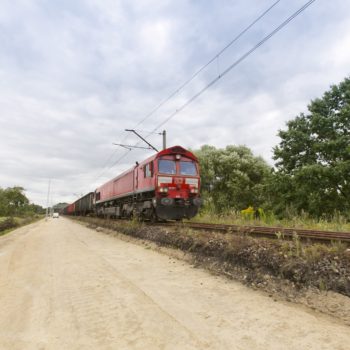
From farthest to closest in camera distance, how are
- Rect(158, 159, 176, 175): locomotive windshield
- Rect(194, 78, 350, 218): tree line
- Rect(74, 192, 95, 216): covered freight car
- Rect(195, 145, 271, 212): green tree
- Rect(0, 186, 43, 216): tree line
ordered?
Rect(0, 186, 43, 216): tree line → Rect(74, 192, 95, 216): covered freight car → Rect(195, 145, 271, 212): green tree → Rect(194, 78, 350, 218): tree line → Rect(158, 159, 176, 175): locomotive windshield

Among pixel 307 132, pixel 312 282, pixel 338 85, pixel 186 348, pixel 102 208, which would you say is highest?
pixel 338 85

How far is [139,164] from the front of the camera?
1695 cm

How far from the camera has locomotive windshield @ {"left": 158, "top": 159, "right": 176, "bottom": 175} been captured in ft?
46.6

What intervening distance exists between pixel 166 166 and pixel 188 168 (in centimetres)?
126

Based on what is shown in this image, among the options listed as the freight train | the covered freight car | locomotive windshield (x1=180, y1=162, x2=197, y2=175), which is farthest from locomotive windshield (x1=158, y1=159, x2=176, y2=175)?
the covered freight car

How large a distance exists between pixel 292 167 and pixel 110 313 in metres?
24.0

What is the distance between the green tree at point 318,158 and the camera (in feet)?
72.2

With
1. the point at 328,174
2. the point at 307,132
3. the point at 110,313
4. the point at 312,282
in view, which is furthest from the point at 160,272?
the point at 307,132

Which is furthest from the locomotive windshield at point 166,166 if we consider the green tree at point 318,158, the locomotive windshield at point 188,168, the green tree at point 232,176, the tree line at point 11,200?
the tree line at point 11,200

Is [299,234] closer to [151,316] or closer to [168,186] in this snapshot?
[151,316]

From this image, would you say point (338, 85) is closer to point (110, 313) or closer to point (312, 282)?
point (312, 282)

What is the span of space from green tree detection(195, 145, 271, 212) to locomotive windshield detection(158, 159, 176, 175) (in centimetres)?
2109

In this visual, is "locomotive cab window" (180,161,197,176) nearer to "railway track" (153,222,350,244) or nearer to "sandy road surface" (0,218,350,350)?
"railway track" (153,222,350,244)

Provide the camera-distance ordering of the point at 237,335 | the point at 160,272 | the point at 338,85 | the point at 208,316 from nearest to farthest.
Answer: the point at 237,335
the point at 208,316
the point at 160,272
the point at 338,85
